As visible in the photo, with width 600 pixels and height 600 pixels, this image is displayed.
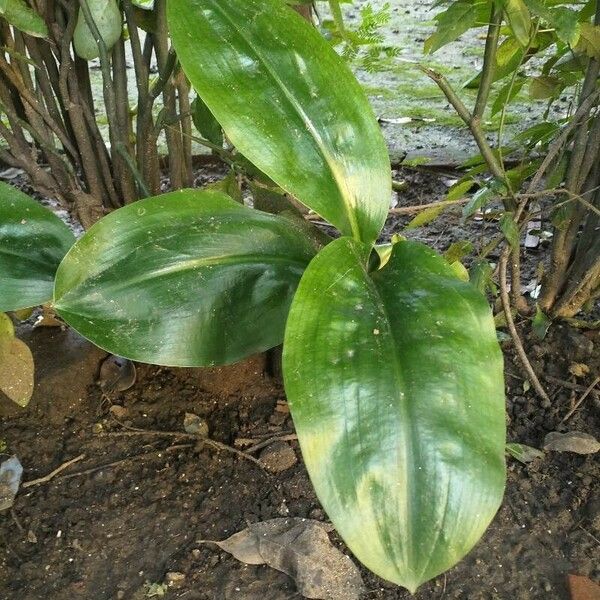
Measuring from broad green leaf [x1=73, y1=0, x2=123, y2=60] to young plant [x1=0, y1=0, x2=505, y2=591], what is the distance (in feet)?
0.71

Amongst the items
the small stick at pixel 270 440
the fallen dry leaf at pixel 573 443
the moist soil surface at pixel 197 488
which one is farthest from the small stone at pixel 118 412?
the fallen dry leaf at pixel 573 443

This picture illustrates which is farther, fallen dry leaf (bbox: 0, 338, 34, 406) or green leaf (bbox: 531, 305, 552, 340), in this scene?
green leaf (bbox: 531, 305, 552, 340)

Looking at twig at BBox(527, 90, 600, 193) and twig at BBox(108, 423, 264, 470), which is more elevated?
twig at BBox(527, 90, 600, 193)

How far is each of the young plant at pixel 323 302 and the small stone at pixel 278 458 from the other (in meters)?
0.30

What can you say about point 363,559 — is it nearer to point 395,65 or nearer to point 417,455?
point 417,455

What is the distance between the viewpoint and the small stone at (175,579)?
2.94 ft

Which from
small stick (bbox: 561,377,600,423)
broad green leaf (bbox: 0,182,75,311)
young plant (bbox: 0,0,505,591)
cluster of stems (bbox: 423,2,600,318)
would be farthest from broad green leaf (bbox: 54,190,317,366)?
small stick (bbox: 561,377,600,423)

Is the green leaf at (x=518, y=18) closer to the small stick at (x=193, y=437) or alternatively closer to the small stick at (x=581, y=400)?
the small stick at (x=581, y=400)

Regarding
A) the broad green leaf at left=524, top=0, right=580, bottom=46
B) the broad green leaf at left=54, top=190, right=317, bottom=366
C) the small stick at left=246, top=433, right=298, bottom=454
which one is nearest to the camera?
the broad green leaf at left=54, top=190, right=317, bottom=366

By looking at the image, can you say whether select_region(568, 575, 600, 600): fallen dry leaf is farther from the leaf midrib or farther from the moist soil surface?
the leaf midrib

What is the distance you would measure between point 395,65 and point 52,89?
157cm

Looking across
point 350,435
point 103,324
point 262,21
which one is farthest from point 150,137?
point 350,435

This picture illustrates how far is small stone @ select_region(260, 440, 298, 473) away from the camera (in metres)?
1.04

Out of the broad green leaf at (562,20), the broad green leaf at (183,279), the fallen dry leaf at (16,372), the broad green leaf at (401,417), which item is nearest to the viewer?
the broad green leaf at (401,417)
